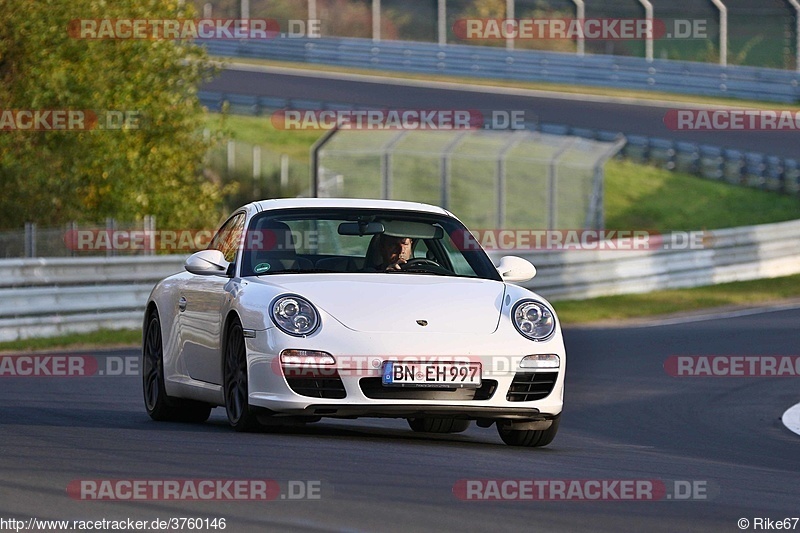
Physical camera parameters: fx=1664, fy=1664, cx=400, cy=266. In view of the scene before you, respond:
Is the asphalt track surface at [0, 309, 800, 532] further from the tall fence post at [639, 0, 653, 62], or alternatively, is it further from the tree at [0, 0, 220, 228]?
the tall fence post at [639, 0, 653, 62]

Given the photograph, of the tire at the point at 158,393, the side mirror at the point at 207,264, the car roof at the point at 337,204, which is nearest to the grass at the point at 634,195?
the tire at the point at 158,393

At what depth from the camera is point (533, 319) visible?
907cm

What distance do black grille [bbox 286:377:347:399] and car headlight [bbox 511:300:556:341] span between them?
104 centimetres

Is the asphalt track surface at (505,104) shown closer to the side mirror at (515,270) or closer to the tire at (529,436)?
the side mirror at (515,270)

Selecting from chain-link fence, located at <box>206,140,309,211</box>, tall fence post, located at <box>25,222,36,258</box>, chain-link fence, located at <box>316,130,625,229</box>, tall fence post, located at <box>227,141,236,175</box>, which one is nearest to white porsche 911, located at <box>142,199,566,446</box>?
tall fence post, located at <box>25,222,36,258</box>

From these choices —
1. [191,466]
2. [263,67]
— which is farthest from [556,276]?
[263,67]

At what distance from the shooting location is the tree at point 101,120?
23.5 m

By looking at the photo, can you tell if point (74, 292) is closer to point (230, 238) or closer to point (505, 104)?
point (230, 238)

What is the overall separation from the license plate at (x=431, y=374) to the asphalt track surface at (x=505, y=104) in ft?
93.1

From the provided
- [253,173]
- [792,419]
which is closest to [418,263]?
[792,419]

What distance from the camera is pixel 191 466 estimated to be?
754 cm

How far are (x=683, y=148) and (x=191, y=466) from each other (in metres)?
31.0

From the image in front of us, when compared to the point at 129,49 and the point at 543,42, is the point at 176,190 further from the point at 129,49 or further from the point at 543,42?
the point at 543,42

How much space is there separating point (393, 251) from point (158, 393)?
192 centimetres
